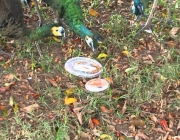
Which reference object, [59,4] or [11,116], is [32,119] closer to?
[11,116]

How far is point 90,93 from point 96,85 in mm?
110

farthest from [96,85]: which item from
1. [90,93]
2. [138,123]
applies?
[138,123]

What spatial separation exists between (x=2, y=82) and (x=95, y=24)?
1382 millimetres

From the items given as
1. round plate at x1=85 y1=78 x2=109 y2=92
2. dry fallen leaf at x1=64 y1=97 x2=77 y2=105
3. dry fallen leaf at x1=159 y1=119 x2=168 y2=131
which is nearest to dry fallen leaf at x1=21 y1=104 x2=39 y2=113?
dry fallen leaf at x1=64 y1=97 x2=77 y2=105

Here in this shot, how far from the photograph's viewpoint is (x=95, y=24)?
4.55 metres

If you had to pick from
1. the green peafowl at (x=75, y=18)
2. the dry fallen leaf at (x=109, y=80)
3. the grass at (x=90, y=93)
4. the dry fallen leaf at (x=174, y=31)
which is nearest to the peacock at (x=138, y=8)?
the grass at (x=90, y=93)

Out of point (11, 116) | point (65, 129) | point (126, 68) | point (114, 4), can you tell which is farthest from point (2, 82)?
point (114, 4)

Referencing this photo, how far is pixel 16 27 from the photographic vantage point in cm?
391

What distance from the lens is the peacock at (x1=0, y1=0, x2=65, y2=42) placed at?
3.83 m

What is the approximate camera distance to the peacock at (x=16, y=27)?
3.83 meters

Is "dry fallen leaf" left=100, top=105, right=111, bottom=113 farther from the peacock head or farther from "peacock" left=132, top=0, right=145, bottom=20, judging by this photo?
"peacock" left=132, top=0, right=145, bottom=20

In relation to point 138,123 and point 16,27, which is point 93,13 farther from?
point 138,123

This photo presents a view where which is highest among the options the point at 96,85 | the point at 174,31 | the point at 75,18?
the point at 75,18

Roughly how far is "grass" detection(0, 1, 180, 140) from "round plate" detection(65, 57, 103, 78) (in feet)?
0.20
